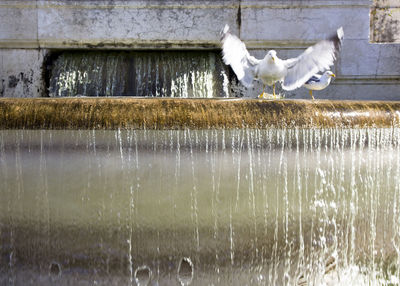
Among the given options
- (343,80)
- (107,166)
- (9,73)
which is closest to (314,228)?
(107,166)

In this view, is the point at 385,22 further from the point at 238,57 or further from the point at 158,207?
the point at 158,207

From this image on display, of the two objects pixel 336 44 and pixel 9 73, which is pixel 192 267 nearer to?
pixel 336 44

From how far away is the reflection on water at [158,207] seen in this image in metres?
2.40

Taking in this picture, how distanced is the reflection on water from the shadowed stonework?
0.18 feet

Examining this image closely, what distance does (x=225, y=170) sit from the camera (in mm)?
2457

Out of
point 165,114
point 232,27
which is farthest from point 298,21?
point 165,114

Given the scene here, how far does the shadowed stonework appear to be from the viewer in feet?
7.70

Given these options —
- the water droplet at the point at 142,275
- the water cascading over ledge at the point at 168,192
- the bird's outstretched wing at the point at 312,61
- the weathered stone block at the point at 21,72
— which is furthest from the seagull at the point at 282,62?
the weathered stone block at the point at 21,72

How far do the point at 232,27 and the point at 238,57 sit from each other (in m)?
1.19

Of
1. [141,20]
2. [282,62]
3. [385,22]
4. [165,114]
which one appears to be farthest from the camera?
[385,22]

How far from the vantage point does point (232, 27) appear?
4516mm

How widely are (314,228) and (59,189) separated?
1.34 metres

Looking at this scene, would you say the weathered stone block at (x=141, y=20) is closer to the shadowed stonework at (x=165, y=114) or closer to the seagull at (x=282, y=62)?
the seagull at (x=282, y=62)

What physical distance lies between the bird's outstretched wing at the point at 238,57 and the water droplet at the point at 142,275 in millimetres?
1634
